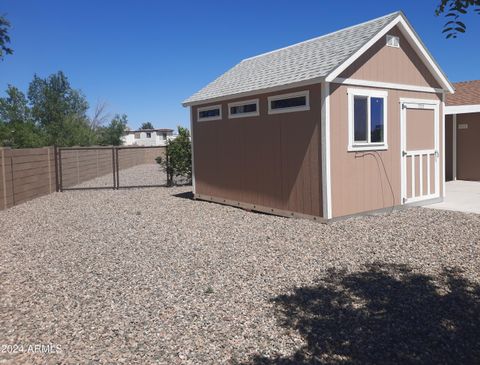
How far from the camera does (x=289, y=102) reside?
8.52m

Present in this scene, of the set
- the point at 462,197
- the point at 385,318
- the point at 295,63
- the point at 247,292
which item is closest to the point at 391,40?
the point at 295,63

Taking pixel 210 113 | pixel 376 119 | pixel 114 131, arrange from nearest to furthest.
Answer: pixel 376 119 → pixel 210 113 → pixel 114 131

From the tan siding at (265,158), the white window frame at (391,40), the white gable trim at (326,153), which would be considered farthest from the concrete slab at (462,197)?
the white window frame at (391,40)

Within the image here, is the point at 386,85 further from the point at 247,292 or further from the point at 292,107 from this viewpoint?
the point at 247,292

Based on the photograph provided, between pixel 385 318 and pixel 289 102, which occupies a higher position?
pixel 289 102

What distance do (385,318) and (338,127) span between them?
474 centimetres

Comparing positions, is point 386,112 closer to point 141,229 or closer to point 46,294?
point 141,229

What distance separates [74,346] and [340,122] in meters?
6.06

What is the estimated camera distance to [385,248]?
6.11 metres

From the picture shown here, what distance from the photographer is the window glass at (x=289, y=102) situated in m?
8.19

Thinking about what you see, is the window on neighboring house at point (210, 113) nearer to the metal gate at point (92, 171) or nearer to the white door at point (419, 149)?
the white door at point (419, 149)

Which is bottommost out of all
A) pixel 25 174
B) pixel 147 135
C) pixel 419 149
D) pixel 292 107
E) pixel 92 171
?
pixel 92 171

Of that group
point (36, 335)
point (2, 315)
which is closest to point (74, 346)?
point (36, 335)

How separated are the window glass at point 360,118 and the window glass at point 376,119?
0.16 meters
